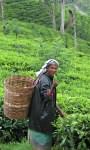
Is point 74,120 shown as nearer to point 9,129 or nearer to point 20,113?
point 20,113

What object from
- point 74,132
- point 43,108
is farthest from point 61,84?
point 43,108

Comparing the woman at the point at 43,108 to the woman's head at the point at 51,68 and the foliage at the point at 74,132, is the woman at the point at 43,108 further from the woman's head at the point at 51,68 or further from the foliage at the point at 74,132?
the foliage at the point at 74,132

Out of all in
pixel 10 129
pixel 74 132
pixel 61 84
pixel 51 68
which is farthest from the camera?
pixel 61 84

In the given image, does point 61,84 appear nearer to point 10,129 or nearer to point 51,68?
point 10,129

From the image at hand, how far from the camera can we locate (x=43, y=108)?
716 cm

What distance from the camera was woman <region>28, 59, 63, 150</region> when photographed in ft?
23.2

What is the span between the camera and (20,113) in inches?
284

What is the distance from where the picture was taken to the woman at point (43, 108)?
7074 mm

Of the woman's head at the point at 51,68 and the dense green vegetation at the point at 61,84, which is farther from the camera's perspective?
the dense green vegetation at the point at 61,84

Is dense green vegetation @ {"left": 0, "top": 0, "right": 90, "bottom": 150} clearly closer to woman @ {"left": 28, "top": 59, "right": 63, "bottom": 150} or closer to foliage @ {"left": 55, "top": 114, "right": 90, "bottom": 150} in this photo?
foliage @ {"left": 55, "top": 114, "right": 90, "bottom": 150}

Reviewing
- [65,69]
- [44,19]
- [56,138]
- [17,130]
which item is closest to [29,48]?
[65,69]

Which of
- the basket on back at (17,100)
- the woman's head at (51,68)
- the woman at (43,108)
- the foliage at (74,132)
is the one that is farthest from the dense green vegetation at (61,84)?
the woman's head at (51,68)

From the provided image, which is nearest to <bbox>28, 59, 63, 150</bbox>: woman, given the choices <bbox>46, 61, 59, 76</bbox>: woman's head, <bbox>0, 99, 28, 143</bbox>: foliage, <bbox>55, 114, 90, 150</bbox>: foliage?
<bbox>46, 61, 59, 76</bbox>: woman's head

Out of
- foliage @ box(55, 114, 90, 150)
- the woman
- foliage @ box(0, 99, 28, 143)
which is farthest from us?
foliage @ box(0, 99, 28, 143)
